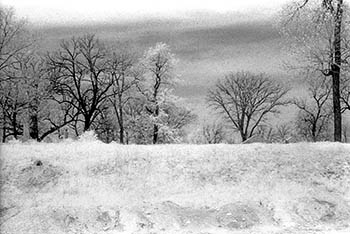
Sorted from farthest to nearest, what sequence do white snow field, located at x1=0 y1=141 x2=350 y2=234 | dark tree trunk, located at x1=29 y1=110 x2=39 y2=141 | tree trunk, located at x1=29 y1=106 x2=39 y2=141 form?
dark tree trunk, located at x1=29 y1=110 x2=39 y2=141 → tree trunk, located at x1=29 y1=106 x2=39 y2=141 → white snow field, located at x1=0 y1=141 x2=350 y2=234

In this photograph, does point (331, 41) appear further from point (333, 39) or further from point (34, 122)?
point (34, 122)

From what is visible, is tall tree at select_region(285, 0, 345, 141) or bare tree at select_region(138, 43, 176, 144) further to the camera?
bare tree at select_region(138, 43, 176, 144)

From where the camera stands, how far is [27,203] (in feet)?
61.6

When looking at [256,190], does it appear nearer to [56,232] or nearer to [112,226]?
[112,226]

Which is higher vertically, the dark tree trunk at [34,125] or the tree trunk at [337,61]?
the tree trunk at [337,61]

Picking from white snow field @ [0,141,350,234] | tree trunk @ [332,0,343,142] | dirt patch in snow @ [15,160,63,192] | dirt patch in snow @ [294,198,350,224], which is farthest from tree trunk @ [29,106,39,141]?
dirt patch in snow @ [294,198,350,224]

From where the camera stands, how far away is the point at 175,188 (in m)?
20.0

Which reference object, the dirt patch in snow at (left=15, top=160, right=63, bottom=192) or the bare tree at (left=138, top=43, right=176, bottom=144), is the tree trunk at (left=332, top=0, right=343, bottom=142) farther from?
the bare tree at (left=138, top=43, right=176, bottom=144)

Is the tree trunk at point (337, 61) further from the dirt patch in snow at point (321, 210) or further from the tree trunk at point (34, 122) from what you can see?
the tree trunk at point (34, 122)

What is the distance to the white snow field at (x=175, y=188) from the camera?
17.7 metres

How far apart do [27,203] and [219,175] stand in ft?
25.3

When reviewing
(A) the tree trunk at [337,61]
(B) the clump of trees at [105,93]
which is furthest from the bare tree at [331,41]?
(B) the clump of trees at [105,93]

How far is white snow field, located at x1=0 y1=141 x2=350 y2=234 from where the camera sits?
58.0 feet

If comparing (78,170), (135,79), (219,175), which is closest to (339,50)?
(219,175)
